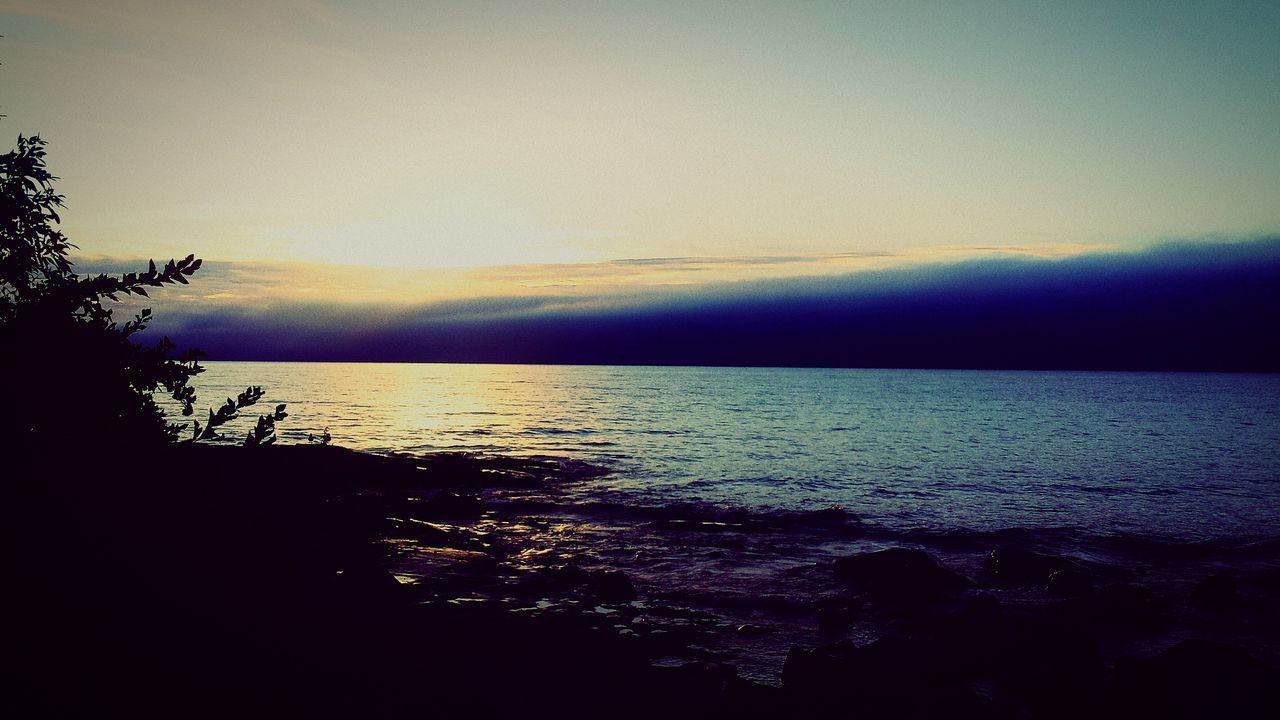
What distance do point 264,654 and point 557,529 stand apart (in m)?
17.9

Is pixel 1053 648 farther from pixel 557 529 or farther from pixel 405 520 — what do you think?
pixel 405 520

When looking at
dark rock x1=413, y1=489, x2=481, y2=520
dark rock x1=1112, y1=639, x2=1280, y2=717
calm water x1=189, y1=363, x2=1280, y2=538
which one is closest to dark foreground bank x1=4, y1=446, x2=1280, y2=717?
dark rock x1=1112, y1=639, x2=1280, y2=717

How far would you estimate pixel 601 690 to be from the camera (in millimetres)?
10906

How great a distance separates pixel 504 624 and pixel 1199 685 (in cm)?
1207

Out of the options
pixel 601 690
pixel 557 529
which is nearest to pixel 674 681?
pixel 601 690

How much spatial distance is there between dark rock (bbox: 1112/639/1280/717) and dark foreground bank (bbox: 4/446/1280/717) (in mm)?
33

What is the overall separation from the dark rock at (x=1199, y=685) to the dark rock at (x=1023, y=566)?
326 inches

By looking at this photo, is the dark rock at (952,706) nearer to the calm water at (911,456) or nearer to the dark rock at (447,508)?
the calm water at (911,456)

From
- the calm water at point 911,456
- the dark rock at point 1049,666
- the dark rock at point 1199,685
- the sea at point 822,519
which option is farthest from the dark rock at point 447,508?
the dark rock at point 1199,685

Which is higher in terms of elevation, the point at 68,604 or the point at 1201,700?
the point at 68,604

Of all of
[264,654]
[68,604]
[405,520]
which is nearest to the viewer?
[68,604]

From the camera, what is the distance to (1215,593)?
685 inches

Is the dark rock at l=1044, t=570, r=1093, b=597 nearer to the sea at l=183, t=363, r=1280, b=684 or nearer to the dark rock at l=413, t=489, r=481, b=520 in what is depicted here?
the sea at l=183, t=363, r=1280, b=684

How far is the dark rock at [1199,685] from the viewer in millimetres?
10320
